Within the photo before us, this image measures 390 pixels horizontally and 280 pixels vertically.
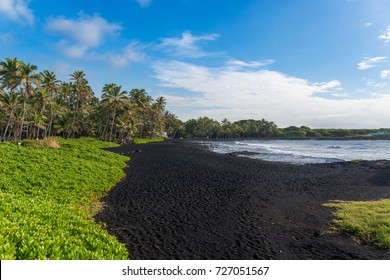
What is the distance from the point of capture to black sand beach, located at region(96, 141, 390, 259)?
9188 mm

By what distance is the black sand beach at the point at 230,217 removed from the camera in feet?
30.1

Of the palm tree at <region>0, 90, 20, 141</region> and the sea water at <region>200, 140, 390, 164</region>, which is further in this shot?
the sea water at <region>200, 140, 390, 164</region>

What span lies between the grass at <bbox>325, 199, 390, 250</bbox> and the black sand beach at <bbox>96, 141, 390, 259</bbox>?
1.66 feet

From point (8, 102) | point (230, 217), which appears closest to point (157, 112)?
point (8, 102)

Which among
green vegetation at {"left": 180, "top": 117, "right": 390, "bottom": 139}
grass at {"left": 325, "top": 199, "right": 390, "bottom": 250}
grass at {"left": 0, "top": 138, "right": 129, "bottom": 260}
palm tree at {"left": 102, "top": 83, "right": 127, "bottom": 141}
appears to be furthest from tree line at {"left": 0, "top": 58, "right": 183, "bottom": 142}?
green vegetation at {"left": 180, "top": 117, "right": 390, "bottom": 139}

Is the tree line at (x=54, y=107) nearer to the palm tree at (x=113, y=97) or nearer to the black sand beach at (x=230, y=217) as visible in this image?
the palm tree at (x=113, y=97)

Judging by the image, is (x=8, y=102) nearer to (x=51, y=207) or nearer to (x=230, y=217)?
(x=51, y=207)

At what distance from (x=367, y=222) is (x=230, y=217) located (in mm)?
6559

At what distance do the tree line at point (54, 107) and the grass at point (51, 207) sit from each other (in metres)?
27.6

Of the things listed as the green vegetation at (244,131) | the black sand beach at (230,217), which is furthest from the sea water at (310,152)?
the green vegetation at (244,131)

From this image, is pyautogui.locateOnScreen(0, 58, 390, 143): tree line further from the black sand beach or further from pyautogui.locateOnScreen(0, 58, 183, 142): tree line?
the black sand beach

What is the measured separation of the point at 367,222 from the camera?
11398 millimetres
